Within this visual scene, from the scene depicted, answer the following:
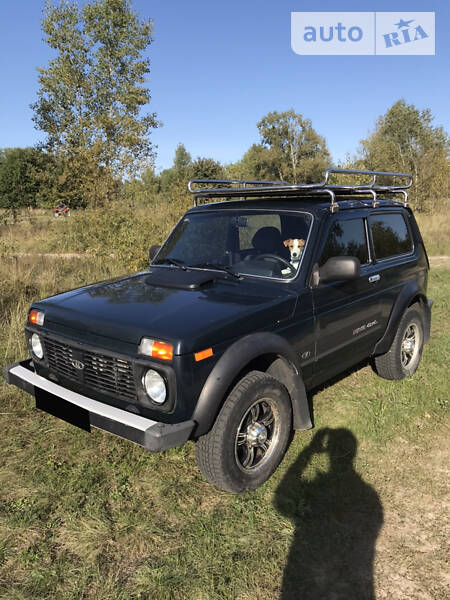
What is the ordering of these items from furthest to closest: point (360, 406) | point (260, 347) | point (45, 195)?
point (45, 195) → point (360, 406) → point (260, 347)

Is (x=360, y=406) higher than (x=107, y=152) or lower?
lower

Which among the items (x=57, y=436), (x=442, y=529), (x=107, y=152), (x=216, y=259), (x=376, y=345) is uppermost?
(x=107, y=152)

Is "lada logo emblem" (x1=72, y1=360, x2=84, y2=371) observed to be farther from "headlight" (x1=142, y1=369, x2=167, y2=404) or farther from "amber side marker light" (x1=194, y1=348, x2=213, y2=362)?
"amber side marker light" (x1=194, y1=348, x2=213, y2=362)

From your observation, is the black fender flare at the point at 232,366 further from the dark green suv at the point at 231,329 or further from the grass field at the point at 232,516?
the grass field at the point at 232,516

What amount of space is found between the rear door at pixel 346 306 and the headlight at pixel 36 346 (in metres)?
2.11

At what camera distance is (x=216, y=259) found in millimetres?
3646

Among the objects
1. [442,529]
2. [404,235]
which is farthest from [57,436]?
[404,235]

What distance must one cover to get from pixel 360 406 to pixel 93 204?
12659 millimetres

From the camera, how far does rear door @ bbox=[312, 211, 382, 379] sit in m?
3.41

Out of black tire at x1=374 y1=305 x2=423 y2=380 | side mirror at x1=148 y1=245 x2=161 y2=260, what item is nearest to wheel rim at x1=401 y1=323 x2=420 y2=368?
black tire at x1=374 y1=305 x2=423 y2=380

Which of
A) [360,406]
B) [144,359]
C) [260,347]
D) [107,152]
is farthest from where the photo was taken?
[107,152]

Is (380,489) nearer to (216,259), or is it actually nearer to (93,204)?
(216,259)

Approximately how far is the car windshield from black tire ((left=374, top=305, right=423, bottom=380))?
176cm

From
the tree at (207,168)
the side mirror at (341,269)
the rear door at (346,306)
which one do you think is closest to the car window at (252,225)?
the rear door at (346,306)
